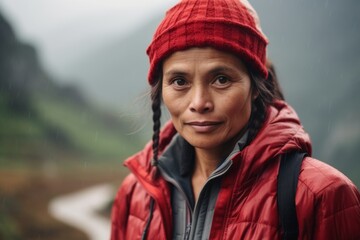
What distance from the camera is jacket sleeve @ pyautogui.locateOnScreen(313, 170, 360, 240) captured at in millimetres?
1938

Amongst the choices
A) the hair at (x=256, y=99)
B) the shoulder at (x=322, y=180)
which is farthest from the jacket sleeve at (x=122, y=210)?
the shoulder at (x=322, y=180)

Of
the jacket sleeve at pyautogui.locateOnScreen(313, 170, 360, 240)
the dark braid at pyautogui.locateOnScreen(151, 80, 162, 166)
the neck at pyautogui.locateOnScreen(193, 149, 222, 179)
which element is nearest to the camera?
the jacket sleeve at pyautogui.locateOnScreen(313, 170, 360, 240)

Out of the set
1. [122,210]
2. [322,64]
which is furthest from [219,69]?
[322,64]

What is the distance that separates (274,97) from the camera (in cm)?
261

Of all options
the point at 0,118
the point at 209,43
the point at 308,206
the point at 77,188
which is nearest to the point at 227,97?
the point at 209,43

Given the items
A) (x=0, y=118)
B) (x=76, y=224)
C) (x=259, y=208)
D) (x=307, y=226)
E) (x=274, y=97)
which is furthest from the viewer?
(x=0, y=118)

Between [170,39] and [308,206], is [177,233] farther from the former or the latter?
[170,39]

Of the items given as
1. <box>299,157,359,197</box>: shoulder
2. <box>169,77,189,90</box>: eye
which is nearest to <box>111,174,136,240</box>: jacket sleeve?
<box>169,77,189,90</box>: eye

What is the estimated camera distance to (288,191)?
2047 mm

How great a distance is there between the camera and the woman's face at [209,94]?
2248 millimetres

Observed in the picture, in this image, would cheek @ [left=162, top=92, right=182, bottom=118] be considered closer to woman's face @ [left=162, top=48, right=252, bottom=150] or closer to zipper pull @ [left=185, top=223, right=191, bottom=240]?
woman's face @ [left=162, top=48, right=252, bottom=150]

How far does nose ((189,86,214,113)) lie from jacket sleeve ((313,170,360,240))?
707 mm

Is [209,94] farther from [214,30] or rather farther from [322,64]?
[322,64]

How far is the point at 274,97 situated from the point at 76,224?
40.4ft
